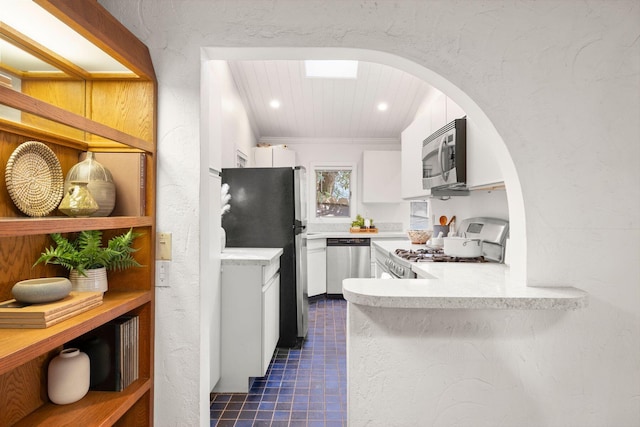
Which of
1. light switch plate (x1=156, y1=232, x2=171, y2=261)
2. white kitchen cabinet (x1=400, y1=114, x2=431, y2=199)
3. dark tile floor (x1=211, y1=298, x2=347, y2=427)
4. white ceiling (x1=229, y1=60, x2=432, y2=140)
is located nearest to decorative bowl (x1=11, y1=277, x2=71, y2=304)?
light switch plate (x1=156, y1=232, x2=171, y2=261)

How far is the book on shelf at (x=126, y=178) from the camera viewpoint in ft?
5.34

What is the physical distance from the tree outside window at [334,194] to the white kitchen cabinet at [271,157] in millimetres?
743

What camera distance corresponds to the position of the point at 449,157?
2.50m

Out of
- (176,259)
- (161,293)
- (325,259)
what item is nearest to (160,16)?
(176,259)

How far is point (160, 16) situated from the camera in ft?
5.44

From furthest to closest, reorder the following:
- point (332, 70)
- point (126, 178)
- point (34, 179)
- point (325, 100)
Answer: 1. point (325, 100)
2. point (332, 70)
3. point (126, 178)
4. point (34, 179)

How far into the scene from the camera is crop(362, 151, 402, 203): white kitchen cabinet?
5.52 metres

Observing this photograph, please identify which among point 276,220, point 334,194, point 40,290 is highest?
point 334,194

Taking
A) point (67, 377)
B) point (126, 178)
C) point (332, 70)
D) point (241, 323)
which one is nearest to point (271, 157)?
point (332, 70)

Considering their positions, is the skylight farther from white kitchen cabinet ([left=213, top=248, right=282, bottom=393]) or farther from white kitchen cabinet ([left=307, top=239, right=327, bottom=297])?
white kitchen cabinet ([left=213, top=248, right=282, bottom=393])

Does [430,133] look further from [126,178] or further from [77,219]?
[77,219]

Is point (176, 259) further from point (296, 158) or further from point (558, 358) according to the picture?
point (296, 158)

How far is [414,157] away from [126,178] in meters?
2.67

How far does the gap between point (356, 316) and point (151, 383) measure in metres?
0.92
